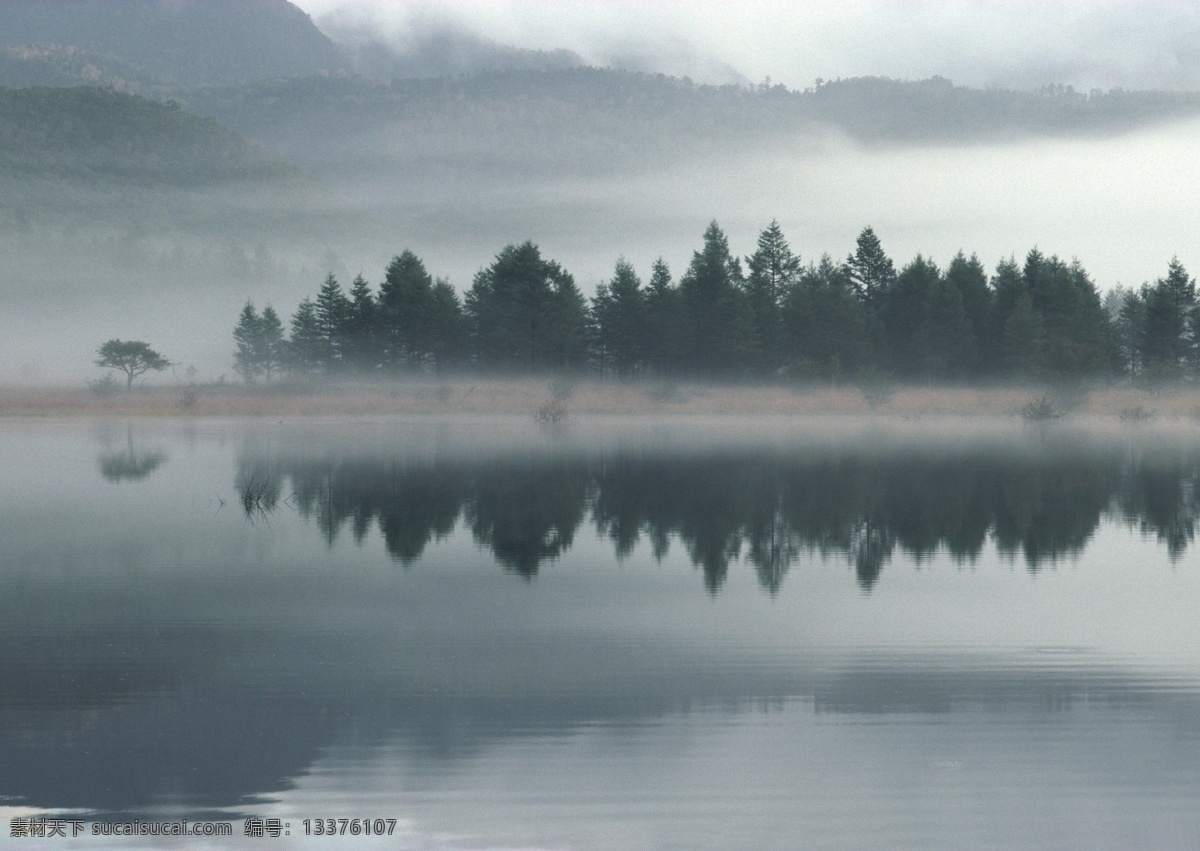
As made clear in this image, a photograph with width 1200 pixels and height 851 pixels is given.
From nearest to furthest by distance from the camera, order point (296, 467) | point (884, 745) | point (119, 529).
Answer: point (884, 745)
point (119, 529)
point (296, 467)

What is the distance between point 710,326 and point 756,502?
7365 cm

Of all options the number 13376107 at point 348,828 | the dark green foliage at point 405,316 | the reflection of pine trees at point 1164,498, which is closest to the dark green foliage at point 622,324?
the dark green foliage at point 405,316

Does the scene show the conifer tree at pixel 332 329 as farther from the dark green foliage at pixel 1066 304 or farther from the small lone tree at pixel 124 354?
the dark green foliage at pixel 1066 304

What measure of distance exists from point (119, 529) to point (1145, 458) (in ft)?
109

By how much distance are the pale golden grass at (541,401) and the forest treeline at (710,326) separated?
180 inches

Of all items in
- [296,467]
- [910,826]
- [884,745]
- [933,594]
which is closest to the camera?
[910,826]

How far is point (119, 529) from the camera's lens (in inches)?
950

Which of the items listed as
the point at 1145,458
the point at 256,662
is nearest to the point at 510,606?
the point at 256,662

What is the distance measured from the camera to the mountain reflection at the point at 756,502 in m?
22.0

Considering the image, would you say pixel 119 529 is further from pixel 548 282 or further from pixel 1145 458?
pixel 548 282

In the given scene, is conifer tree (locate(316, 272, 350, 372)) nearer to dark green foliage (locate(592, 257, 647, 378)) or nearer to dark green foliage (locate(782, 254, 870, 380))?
dark green foliage (locate(592, 257, 647, 378))

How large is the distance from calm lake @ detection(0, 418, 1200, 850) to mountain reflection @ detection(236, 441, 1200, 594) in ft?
0.62

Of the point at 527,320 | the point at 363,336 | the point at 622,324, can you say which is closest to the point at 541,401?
the point at 527,320

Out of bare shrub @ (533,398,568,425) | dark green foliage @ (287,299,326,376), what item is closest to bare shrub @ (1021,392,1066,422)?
bare shrub @ (533,398,568,425)
